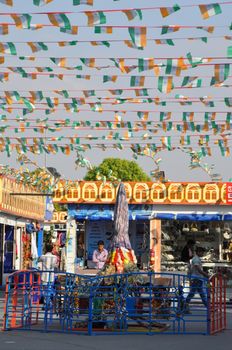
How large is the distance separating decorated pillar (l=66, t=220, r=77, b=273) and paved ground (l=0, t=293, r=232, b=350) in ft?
71.3

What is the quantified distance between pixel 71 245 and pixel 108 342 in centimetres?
2374

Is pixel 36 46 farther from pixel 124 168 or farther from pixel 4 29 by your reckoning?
pixel 124 168

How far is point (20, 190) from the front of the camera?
122ft

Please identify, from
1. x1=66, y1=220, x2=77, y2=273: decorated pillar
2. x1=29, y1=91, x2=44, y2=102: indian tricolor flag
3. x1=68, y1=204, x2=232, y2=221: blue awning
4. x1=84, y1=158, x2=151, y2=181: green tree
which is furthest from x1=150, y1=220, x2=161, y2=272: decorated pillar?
x1=84, y1=158, x2=151, y2=181: green tree

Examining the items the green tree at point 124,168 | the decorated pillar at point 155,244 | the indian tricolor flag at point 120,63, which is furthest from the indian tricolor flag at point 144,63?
the green tree at point 124,168

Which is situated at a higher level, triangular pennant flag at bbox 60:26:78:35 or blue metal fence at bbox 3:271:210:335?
→ triangular pennant flag at bbox 60:26:78:35

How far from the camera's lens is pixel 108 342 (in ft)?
46.3

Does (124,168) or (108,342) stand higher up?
(124,168)

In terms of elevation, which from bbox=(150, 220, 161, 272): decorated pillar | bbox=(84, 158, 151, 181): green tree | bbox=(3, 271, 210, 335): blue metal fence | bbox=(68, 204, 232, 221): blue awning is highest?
bbox=(84, 158, 151, 181): green tree

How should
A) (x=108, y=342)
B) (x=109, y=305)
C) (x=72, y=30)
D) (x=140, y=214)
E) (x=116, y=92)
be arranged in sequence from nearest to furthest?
(x=108, y=342) < (x=109, y=305) < (x=72, y=30) < (x=116, y=92) < (x=140, y=214)

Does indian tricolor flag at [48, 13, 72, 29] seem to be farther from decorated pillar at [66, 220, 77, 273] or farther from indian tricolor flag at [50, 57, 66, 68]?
decorated pillar at [66, 220, 77, 273]

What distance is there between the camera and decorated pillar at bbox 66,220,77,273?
122 feet

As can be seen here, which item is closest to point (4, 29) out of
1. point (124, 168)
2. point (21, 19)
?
point (21, 19)

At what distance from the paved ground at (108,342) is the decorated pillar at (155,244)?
20.3m
